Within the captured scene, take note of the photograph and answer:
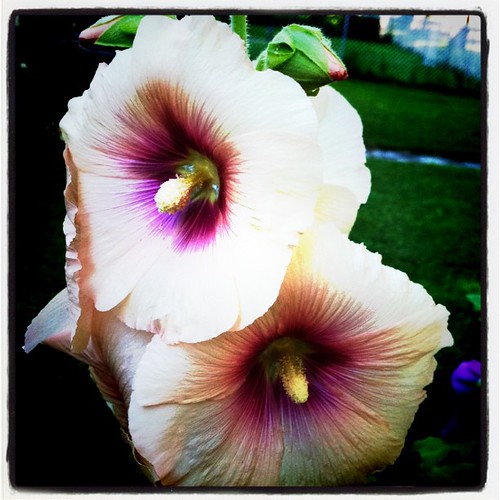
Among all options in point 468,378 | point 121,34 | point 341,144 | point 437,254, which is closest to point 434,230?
point 437,254

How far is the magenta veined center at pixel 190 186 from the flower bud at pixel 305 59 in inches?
3.3

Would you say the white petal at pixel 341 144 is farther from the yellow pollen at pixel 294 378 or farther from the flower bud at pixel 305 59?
the yellow pollen at pixel 294 378

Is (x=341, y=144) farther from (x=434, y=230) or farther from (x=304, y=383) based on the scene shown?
(x=434, y=230)

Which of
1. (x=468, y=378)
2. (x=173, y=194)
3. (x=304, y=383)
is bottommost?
(x=468, y=378)

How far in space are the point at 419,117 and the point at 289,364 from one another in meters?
0.35

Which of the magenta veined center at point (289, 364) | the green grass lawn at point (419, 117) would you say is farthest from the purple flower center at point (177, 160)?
the green grass lawn at point (419, 117)

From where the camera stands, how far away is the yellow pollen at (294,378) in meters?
0.48

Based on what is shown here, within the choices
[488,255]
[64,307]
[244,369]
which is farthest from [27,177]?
[488,255]

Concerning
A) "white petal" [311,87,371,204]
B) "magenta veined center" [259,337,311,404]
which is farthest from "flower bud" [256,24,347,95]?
"magenta veined center" [259,337,311,404]

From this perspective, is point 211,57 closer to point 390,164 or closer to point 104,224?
point 104,224

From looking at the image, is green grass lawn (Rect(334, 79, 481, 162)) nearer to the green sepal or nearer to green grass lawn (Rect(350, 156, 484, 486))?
green grass lawn (Rect(350, 156, 484, 486))

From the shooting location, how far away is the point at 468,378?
0.65 m

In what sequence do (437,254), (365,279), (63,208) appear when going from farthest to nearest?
(437,254) → (63,208) → (365,279)

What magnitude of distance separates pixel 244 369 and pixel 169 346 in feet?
0.23
